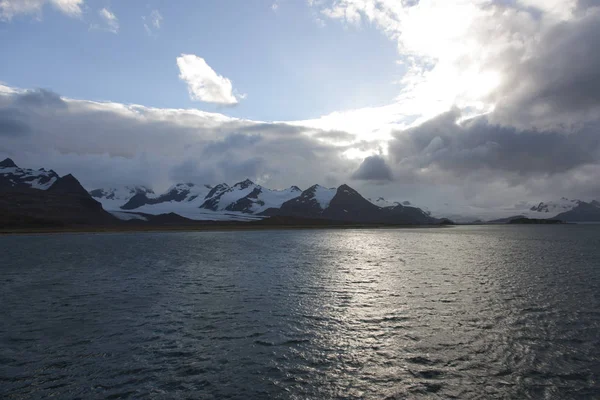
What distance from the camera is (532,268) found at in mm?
58094

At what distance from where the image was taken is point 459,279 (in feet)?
156

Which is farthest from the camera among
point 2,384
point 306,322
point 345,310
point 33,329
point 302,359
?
point 345,310

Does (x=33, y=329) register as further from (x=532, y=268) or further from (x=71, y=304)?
(x=532, y=268)

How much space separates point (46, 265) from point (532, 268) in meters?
80.3

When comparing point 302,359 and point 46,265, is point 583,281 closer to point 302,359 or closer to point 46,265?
point 302,359

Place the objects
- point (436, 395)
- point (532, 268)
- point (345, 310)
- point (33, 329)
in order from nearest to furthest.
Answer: point (436, 395) → point (33, 329) → point (345, 310) → point (532, 268)

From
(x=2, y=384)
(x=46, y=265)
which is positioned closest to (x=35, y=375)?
(x=2, y=384)

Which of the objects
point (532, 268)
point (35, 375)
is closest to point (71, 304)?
point (35, 375)

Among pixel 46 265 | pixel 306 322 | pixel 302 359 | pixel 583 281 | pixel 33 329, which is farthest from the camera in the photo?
pixel 46 265

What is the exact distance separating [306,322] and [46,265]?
56.3 meters

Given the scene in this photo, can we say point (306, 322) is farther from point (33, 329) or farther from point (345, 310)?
point (33, 329)

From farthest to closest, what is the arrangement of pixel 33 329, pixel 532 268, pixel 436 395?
pixel 532 268 < pixel 33 329 < pixel 436 395

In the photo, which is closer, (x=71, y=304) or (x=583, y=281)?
(x=71, y=304)

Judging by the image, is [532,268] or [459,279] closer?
[459,279]
